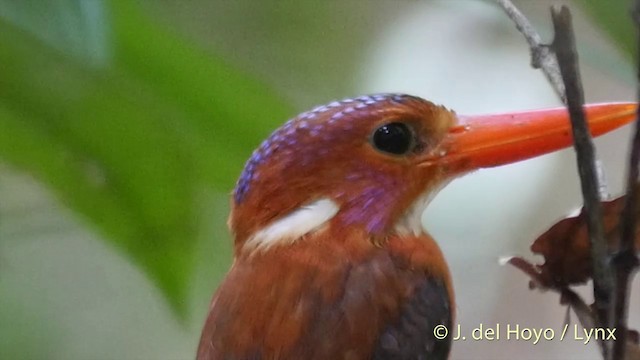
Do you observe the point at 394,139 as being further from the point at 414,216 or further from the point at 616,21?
the point at 616,21

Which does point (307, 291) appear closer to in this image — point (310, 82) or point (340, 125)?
point (340, 125)

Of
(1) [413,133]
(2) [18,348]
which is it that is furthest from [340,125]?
(2) [18,348]

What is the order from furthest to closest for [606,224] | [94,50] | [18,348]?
[18,348] → [94,50] → [606,224]

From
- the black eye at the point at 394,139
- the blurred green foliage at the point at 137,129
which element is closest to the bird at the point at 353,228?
the black eye at the point at 394,139

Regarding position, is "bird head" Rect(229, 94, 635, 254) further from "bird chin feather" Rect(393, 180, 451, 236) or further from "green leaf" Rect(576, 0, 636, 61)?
"green leaf" Rect(576, 0, 636, 61)

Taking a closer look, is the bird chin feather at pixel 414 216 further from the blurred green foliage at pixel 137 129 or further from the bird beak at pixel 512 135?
the blurred green foliage at pixel 137 129

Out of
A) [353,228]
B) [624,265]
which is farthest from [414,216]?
[624,265]
